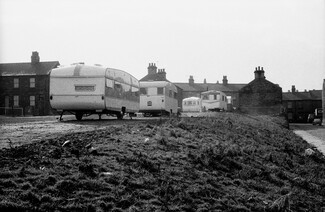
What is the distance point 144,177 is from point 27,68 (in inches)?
1827

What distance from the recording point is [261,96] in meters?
48.9

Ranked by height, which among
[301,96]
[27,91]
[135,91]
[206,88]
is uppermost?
[206,88]

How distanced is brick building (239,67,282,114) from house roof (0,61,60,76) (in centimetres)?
2759

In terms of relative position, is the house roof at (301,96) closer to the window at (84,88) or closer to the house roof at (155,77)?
the house roof at (155,77)

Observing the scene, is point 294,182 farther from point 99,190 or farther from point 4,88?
point 4,88

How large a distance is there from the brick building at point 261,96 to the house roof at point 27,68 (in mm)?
27592

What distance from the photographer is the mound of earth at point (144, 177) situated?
4691 millimetres

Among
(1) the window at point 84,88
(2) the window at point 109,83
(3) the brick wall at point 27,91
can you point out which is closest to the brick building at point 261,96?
(3) the brick wall at point 27,91

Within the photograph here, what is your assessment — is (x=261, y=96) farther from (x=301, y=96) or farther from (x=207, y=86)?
(x=207, y=86)

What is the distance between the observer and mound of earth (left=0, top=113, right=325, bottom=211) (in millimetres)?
4691

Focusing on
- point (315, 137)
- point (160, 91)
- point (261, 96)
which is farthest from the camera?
point (261, 96)

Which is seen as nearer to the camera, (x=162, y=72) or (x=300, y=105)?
(x=162, y=72)

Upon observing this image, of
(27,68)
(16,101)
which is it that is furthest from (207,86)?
(16,101)

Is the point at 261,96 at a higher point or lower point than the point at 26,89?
lower
